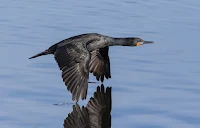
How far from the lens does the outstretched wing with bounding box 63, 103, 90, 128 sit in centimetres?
944

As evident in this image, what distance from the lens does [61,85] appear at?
11711 millimetres

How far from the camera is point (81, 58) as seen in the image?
11.4 metres

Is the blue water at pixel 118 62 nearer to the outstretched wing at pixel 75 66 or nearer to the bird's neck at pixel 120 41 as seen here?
the outstretched wing at pixel 75 66

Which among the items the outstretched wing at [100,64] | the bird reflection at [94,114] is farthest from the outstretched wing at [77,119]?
the outstretched wing at [100,64]

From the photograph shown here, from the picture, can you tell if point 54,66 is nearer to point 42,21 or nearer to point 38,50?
point 38,50

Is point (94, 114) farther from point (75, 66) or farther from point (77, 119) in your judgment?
point (75, 66)

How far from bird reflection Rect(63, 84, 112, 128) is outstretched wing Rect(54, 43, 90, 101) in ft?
0.83

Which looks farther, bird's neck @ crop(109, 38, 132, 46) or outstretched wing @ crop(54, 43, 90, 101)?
bird's neck @ crop(109, 38, 132, 46)

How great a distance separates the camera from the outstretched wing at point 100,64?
1305cm

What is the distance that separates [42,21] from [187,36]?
138 inches

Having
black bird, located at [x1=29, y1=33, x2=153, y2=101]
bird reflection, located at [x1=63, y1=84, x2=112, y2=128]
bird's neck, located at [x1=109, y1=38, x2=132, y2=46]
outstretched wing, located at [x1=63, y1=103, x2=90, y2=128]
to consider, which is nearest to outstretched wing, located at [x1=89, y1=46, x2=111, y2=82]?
black bird, located at [x1=29, y1=33, x2=153, y2=101]

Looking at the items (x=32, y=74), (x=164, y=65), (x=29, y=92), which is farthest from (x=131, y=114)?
(x=164, y=65)

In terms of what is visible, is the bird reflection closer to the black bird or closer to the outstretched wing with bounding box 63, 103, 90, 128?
A: the outstretched wing with bounding box 63, 103, 90, 128

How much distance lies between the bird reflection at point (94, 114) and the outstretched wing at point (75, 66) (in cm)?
25
